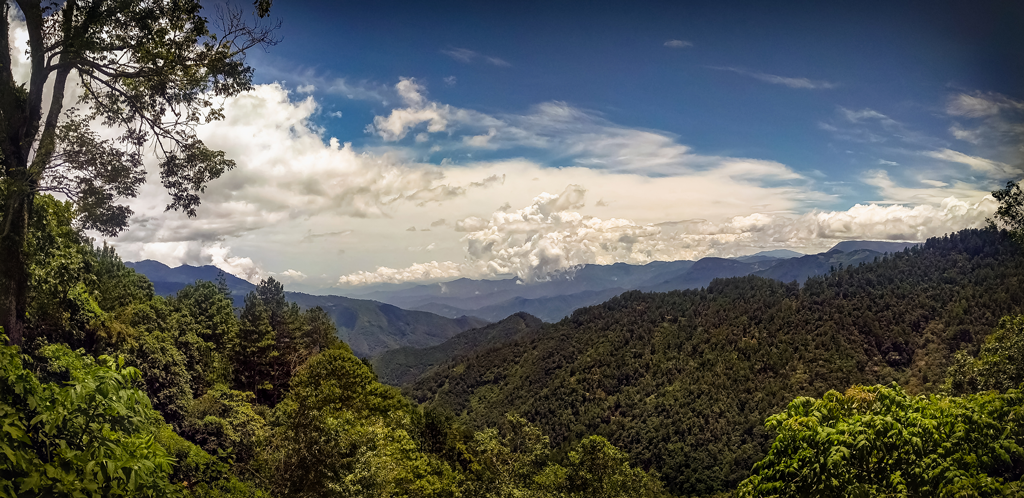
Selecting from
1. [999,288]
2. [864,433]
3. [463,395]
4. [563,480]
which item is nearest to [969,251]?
[999,288]

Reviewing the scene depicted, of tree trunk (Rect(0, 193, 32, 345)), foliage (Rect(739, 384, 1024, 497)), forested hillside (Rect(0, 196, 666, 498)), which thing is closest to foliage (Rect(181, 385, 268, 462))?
forested hillside (Rect(0, 196, 666, 498))

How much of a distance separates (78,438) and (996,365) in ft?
73.0

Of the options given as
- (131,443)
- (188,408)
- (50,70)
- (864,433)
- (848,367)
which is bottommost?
(848,367)

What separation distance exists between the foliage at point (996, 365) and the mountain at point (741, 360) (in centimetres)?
9524

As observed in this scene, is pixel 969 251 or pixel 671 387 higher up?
pixel 969 251

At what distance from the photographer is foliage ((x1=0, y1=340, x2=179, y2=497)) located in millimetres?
4148

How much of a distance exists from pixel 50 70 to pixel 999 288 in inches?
6315

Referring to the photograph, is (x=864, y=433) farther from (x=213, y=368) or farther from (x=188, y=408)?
(x=213, y=368)

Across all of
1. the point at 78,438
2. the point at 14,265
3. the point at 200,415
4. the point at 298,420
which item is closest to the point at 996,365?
the point at 78,438

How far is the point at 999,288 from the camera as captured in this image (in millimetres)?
112688

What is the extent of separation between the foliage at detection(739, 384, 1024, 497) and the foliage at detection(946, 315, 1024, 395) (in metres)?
9.46

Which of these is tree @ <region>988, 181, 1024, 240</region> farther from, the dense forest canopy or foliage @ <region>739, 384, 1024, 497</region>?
foliage @ <region>739, 384, 1024, 497</region>

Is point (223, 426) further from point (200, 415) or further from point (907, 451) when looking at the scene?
point (907, 451)

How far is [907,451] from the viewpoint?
6.31 meters
